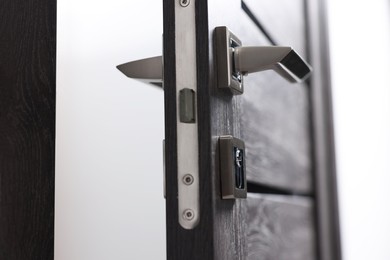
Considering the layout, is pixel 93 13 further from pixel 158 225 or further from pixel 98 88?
pixel 158 225

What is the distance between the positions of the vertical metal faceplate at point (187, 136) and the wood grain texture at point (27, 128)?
251 mm

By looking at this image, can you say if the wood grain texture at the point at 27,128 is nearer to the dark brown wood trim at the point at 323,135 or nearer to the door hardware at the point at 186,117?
the door hardware at the point at 186,117

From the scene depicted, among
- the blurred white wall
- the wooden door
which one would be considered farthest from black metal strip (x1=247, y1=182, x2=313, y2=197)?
the blurred white wall

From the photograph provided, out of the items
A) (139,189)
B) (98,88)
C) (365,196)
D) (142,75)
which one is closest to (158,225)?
(139,189)

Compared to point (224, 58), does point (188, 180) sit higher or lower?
lower

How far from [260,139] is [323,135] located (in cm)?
55

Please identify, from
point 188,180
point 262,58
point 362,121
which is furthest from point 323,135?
point 188,180

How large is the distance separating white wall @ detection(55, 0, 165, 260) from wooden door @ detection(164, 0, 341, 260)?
169 millimetres

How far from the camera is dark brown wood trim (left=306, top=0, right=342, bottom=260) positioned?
1.26 m

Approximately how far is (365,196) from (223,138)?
0.88 metres

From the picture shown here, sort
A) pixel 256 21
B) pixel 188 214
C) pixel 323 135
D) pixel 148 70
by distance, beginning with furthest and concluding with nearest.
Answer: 1. pixel 323 135
2. pixel 256 21
3. pixel 148 70
4. pixel 188 214

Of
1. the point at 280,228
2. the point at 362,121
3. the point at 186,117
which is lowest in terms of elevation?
the point at 280,228

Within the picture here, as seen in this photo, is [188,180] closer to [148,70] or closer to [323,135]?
[148,70]

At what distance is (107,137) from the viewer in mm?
854
